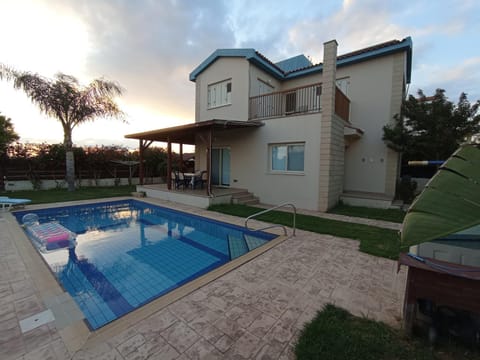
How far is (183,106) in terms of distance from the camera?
51.0ft

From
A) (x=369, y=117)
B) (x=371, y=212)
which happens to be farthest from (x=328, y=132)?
(x=369, y=117)

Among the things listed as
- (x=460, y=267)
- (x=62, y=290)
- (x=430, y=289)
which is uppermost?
(x=460, y=267)

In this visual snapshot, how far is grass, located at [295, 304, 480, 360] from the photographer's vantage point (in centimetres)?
199

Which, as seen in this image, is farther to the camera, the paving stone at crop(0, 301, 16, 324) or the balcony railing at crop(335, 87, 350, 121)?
the balcony railing at crop(335, 87, 350, 121)

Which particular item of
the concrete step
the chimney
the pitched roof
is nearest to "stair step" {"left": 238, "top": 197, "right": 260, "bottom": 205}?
the concrete step

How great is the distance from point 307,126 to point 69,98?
12.8 m

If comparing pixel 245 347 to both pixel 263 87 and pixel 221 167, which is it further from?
pixel 263 87

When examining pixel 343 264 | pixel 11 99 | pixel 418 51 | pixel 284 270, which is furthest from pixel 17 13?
pixel 418 51

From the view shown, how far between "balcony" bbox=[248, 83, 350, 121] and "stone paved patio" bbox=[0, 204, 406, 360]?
680 centimetres

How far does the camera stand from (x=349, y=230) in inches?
236

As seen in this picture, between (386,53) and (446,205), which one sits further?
(386,53)

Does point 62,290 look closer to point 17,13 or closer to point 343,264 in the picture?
point 343,264

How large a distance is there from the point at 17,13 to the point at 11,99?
18.3 feet

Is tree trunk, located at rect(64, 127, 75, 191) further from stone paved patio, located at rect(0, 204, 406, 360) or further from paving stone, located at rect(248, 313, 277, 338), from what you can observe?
paving stone, located at rect(248, 313, 277, 338)
